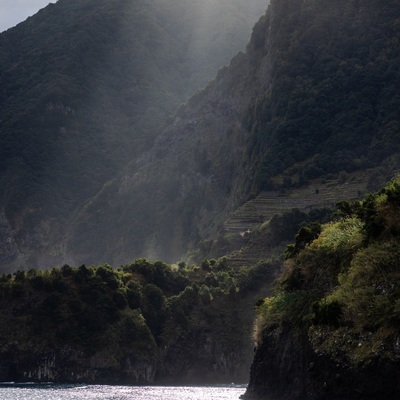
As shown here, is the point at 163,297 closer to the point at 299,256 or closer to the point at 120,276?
the point at 120,276

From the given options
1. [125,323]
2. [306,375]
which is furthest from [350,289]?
[125,323]

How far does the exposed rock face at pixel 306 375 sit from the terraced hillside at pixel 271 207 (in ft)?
334

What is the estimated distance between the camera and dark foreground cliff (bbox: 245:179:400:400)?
3959 cm

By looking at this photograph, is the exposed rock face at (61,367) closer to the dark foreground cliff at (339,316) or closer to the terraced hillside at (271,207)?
the terraced hillside at (271,207)

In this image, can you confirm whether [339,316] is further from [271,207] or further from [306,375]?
[271,207]

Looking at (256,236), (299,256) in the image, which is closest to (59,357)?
(256,236)

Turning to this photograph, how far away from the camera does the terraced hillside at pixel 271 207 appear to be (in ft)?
551

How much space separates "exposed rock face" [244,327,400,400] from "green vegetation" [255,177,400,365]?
1.62 feet

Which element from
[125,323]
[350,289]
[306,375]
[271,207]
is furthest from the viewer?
[271,207]

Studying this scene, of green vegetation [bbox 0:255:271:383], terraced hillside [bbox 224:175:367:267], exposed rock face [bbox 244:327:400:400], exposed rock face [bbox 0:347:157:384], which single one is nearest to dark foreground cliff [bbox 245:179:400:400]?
exposed rock face [bbox 244:327:400:400]

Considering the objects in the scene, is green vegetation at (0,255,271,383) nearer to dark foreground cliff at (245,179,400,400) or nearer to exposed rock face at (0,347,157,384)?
exposed rock face at (0,347,157,384)

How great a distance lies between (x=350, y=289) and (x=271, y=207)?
147 m

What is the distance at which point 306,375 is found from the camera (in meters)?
49.2

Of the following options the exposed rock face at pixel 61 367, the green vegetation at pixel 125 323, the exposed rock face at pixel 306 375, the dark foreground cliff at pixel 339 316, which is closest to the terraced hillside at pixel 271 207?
the green vegetation at pixel 125 323
